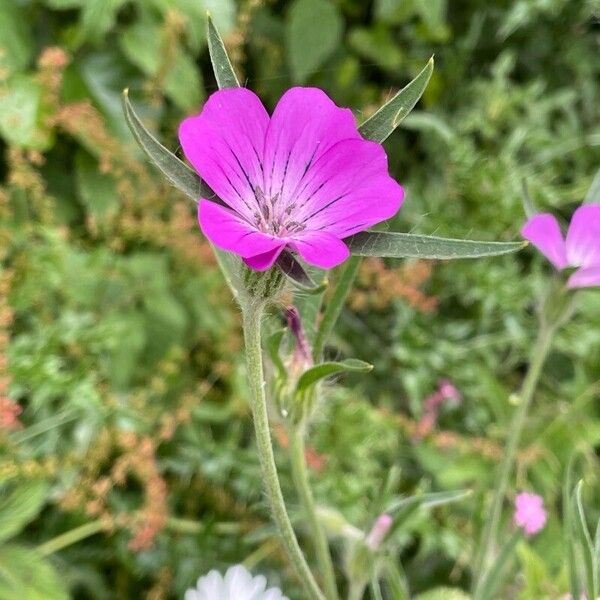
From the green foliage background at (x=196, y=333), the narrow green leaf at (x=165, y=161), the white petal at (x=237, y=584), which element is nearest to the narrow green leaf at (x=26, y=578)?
the green foliage background at (x=196, y=333)

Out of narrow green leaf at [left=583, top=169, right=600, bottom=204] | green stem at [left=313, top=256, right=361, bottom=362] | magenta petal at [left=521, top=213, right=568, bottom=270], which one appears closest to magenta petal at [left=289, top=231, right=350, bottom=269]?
green stem at [left=313, top=256, right=361, bottom=362]

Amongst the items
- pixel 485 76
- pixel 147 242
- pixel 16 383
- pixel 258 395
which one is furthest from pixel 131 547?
pixel 485 76

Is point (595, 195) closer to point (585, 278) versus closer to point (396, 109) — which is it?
point (585, 278)

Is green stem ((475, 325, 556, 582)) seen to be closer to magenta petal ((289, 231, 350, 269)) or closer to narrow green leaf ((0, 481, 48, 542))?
magenta petal ((289, 231, 350, 269))

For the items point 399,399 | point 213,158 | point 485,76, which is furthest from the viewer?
point 485,76

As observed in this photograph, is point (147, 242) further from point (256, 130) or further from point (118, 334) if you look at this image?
point (256, 130)

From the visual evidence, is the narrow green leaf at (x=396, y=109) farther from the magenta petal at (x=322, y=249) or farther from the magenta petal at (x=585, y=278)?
the magenta petal at (x=585, y=278)

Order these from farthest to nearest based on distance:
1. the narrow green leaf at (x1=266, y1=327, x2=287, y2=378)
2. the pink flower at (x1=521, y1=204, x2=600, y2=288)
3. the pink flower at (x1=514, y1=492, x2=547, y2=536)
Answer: the pink flower at (x1=514, y1=492, x2=547, y2=536), the pink flower at (x1=521, y1=204, x2=600, y2=288), the narrow green leaf at (x1=266, y1=327, x2=287, y2=378)

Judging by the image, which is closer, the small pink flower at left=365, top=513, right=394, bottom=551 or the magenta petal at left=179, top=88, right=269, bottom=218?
the magenta petal at left=179, top=88, right=269, bottom=218
